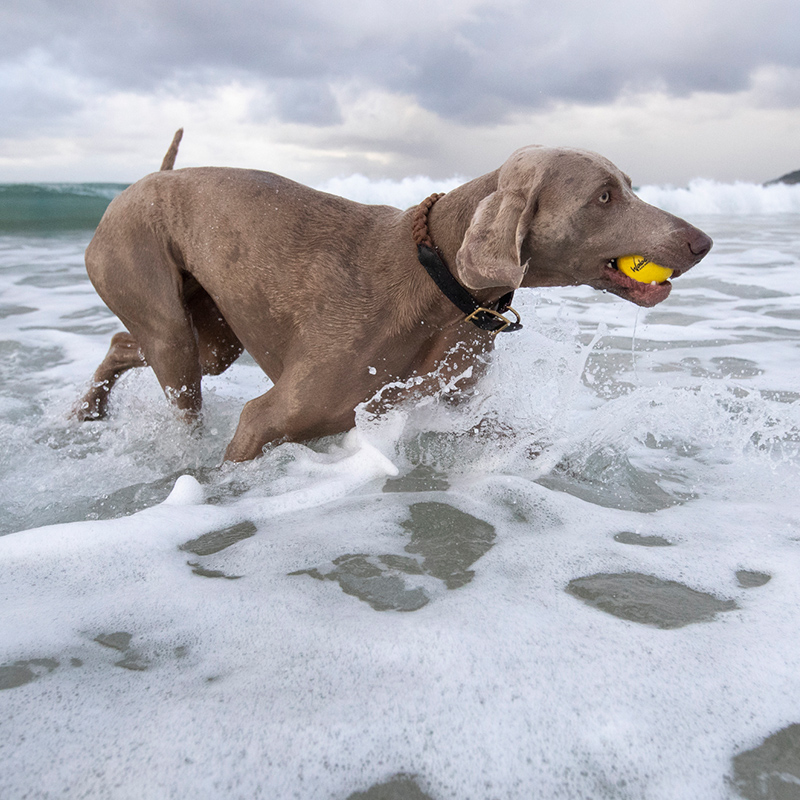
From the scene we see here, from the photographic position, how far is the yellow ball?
2369 millimetres

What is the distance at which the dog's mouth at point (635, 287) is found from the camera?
2396mm

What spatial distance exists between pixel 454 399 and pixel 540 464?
0.43 metres

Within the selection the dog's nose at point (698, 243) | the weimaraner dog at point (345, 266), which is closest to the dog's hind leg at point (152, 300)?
the weimaraner dog at point (345, 266)

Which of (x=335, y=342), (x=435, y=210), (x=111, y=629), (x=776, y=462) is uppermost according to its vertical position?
(x=435, y=210)

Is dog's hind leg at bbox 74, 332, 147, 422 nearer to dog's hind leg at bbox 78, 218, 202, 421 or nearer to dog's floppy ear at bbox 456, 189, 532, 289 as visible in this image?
dog's hind leg at bbox 78, 218, 202, 421

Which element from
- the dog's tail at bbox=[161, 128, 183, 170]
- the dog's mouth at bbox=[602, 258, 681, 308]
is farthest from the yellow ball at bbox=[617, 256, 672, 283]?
the dog's tail at bbox=[161, 128, 183, 170]

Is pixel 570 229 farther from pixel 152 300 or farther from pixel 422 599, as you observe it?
pixel 152 300

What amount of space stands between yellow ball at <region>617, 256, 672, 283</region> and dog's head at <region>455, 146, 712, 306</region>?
0.05ft

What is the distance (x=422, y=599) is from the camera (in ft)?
6.50

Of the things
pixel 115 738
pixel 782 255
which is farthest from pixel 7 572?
pixel 782 255

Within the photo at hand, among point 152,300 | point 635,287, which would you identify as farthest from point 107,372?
point 635,287

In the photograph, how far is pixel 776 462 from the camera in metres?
2.99

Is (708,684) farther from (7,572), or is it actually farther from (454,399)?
(7,572)

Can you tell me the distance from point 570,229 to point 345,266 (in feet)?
2.77
